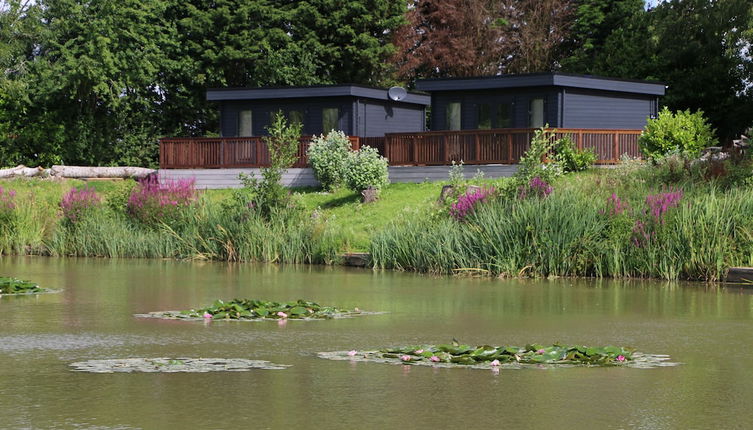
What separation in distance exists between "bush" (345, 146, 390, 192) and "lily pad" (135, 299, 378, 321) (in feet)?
59.3

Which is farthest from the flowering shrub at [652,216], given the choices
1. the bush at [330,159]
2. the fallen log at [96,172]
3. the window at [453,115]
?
the fallen log at [96,172]

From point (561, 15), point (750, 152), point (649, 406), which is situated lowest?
point (649, 406)

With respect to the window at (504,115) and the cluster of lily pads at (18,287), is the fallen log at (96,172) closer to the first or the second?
the window at (504,115)

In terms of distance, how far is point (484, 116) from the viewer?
1531 inches

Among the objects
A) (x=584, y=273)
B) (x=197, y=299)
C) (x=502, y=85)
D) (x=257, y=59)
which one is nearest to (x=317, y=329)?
(x=197, y=299)

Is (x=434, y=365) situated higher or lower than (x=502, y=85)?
lower

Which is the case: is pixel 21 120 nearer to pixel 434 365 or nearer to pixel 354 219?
pixel 354 219

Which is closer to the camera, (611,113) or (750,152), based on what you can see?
(750,152)

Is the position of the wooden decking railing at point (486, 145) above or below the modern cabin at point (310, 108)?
below

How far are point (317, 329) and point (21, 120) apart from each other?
3798cm

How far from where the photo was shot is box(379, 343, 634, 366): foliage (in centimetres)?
1025

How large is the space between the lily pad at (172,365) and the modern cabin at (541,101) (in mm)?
27722

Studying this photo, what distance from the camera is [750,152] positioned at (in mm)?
25672

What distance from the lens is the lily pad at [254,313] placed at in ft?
45.0
